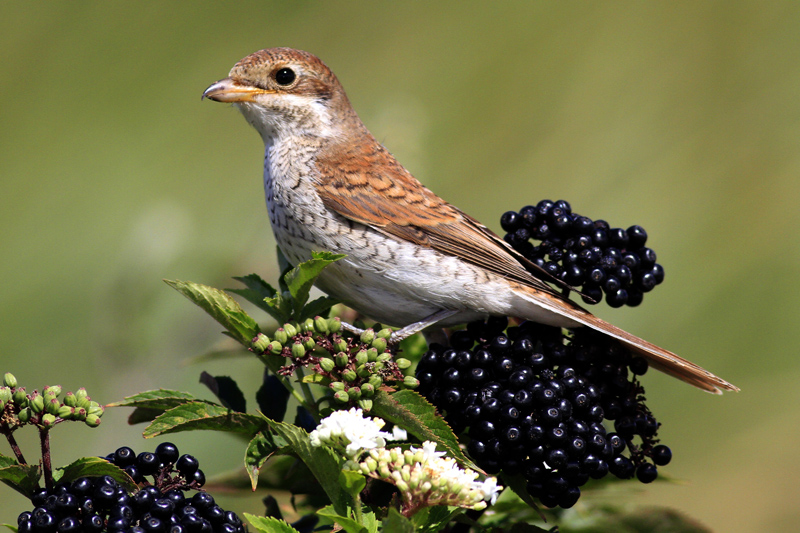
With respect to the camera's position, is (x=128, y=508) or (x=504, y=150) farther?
(x=504, y=150)

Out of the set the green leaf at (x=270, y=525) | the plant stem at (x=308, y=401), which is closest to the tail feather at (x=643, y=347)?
the plant stem at (x=308, y=401)

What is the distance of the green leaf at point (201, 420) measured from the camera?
195 cm

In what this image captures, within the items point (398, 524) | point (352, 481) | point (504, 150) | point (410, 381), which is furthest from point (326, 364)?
point (504, 150)

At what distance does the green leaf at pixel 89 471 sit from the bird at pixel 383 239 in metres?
1.29

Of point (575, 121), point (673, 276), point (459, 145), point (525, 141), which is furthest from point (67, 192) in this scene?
point (673, 276)

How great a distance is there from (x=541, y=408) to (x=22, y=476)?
56.0 inches

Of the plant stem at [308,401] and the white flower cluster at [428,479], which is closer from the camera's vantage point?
the white flower cluster at [428,479]

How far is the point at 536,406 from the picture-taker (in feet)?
7.16

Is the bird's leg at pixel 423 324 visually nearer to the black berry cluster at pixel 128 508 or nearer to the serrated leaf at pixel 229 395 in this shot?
the serrated leaf at pixel 229 395

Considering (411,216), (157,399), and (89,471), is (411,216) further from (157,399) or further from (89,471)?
(89,471)

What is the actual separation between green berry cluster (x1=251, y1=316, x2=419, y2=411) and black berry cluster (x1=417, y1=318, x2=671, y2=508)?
19 cm

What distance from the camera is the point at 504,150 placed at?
7.08 metres

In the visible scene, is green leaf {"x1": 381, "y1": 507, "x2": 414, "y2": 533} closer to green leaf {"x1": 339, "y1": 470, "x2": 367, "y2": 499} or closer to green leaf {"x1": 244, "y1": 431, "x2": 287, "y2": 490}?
green leaf {"x1": 339, "y1": 470, "x2": 367, "y2": 499}

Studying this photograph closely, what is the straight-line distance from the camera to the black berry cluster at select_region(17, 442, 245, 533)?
1658 millimetres
